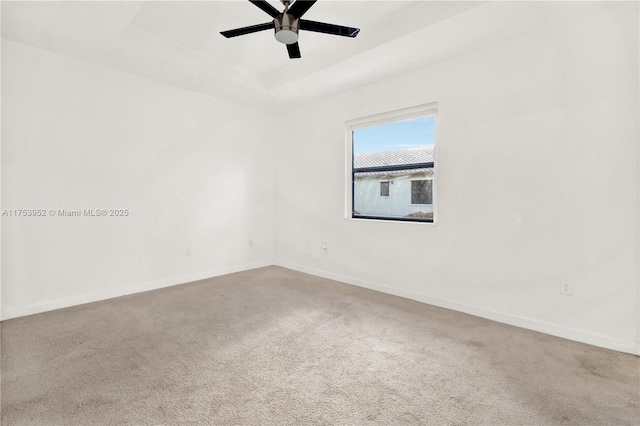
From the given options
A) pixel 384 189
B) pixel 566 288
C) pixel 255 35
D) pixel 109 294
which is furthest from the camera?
pixel 384 189

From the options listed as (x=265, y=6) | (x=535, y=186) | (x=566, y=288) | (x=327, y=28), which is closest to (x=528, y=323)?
(x=566, y=288)

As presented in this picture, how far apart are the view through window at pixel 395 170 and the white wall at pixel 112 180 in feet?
6.22

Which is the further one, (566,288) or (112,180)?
(112,180)

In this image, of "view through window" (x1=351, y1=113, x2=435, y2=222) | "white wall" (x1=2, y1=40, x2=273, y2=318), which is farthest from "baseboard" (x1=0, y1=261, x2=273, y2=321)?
"view through window" (x1=351, y1=113, x2=435, y2=222)

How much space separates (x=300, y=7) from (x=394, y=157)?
219 cm

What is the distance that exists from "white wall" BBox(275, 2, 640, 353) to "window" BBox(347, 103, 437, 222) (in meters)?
0.17

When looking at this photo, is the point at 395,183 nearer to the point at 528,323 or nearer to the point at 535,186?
the point at 535,186

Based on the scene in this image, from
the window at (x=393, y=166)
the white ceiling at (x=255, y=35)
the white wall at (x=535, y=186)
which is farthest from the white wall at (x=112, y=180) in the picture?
the white wall at (x=535, y=186)

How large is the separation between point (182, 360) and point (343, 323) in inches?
55.0

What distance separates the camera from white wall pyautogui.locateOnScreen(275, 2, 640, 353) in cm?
237

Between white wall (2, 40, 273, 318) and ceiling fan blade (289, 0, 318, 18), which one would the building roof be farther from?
ceiling fan blade (289, 0, 318, 18)

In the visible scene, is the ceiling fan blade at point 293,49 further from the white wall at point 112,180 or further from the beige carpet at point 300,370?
the beige carpet at point 300,370

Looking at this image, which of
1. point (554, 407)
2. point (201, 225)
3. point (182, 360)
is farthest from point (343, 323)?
point (201, 225)

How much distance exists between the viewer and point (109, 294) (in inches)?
140
